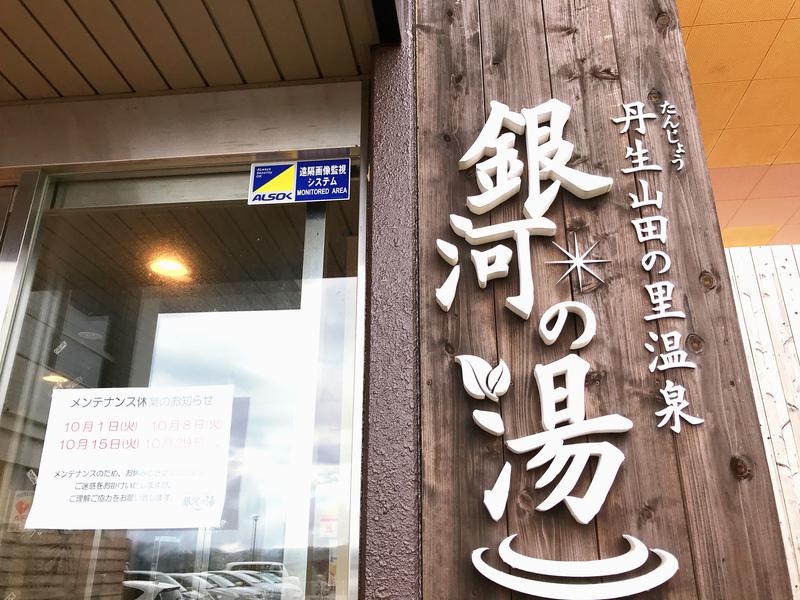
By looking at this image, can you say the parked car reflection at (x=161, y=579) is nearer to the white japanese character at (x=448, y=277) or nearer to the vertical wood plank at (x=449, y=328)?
the vertical wood plank at (x=449, y=328)

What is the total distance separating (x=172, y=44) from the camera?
7.30 ft

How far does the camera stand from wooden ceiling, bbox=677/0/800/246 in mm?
3416

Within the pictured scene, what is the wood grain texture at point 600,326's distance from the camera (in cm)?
157

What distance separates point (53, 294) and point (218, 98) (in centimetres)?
94

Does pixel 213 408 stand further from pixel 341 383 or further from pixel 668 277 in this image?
pixel 668 277

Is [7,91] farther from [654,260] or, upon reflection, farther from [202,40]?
[654,260]

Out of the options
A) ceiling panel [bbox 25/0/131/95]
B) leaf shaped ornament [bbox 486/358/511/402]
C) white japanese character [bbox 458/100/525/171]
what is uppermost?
ceiling panel [bbox 25/0/131/95]

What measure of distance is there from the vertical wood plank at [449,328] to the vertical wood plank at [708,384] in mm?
483

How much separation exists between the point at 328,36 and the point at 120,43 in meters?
0.72

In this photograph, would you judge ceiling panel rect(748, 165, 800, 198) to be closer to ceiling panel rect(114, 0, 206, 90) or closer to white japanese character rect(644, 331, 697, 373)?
white japanese character rect(644, 331, 697, 373)

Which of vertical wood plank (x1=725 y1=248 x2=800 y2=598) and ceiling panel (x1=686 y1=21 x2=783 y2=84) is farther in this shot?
ceiling panel (x1=686 y1=21 x2=783 y2=84)

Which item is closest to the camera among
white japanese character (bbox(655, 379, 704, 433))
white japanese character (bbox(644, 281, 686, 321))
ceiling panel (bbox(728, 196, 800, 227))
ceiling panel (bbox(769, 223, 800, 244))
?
white japanese character (bbox(655, 379, 704, 433))

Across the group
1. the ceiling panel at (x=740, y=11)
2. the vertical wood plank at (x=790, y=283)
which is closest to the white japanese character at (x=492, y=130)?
the vertical wood plank at (x=790, y=283)

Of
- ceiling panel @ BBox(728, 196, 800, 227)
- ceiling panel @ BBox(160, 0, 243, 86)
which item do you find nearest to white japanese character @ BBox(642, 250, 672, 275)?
ceiling panel @ BBox(160, 0, 243, 86)
